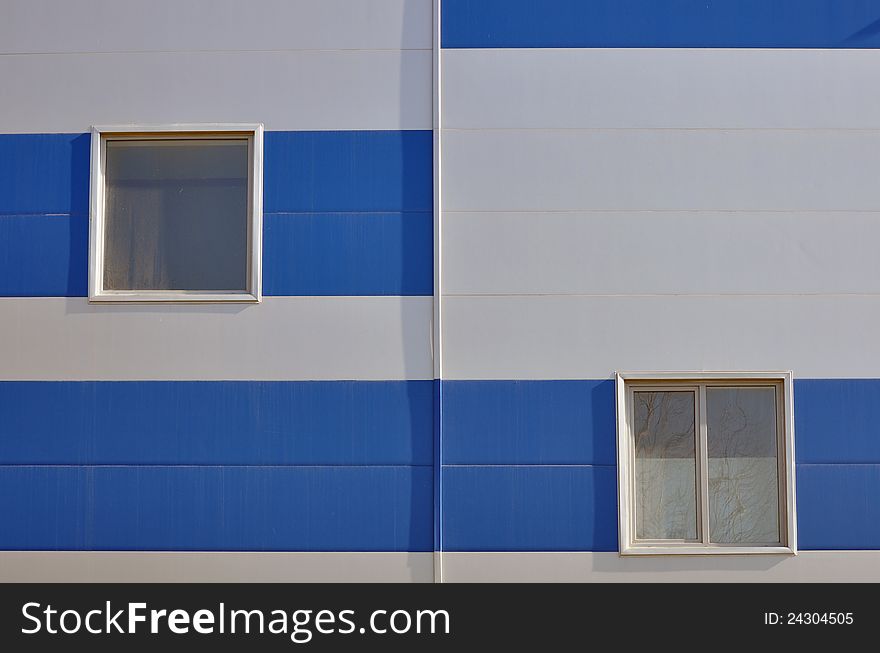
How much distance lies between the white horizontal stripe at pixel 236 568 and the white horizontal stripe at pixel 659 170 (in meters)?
2.44

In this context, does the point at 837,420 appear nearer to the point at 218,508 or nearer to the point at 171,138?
the point at 218,508

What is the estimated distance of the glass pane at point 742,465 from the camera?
657 cm

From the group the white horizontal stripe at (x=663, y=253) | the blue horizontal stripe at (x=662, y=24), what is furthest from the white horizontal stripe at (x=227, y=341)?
the blue horizontal stripe at (x=662, y=24)

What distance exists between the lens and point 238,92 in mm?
6758

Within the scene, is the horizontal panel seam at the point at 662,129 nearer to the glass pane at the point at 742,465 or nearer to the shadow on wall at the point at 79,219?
the glass pane at the point at 742,465

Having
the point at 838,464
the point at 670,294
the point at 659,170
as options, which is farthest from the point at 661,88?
the point at 838,464

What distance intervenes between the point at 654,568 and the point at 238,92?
4283mm

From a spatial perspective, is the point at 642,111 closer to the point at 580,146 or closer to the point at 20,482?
the point at 580,146

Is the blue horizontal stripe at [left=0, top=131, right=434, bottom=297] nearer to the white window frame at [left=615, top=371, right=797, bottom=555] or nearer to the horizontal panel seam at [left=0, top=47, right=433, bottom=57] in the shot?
the horizontal panel seam at [left=0, top=47, right=433, bottom=57]

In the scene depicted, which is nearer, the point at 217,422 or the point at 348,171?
the point at 217,422

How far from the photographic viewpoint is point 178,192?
683 cm

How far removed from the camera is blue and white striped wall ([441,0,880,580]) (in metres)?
6.49

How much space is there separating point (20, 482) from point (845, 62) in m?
6.28

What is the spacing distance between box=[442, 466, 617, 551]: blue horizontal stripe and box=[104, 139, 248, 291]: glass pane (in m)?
2.10
